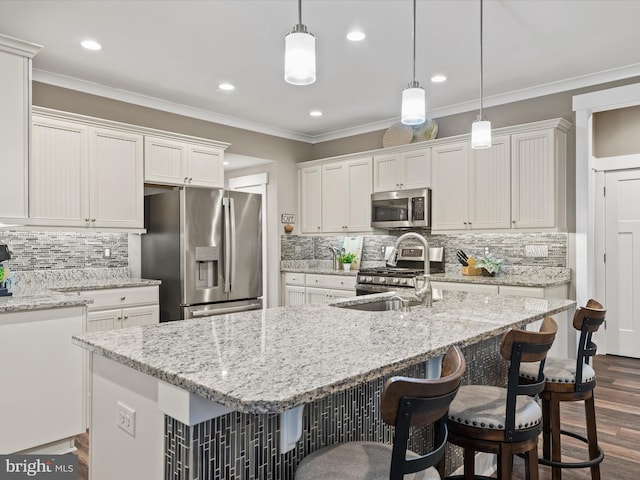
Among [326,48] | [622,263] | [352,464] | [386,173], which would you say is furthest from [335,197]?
[352,464]

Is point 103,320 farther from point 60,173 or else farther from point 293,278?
point 293,278

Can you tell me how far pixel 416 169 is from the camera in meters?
5.04

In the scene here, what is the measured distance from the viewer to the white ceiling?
2885mm

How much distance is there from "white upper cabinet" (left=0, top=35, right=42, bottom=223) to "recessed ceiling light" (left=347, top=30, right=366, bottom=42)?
2.04 m

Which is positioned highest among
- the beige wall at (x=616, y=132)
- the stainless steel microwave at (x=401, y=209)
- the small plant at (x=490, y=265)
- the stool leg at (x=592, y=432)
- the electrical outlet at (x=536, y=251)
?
the beige wall at (x=616, y=132)

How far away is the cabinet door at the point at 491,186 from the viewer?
4.33m

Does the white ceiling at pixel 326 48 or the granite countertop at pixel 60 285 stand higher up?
the white ceiling at pixel 326 48

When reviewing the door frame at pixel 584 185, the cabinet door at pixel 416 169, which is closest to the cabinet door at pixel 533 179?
the door frame at pixel 584 185

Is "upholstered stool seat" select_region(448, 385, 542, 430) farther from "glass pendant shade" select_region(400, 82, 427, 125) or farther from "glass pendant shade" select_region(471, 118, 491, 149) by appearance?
"glass pendant shade" select_region(471, 118, 491, 149)

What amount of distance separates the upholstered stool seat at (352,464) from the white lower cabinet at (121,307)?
274 centimetres

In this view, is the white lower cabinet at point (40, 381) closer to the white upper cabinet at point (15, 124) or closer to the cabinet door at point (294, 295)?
the white upper cabinet at point (15, 124)

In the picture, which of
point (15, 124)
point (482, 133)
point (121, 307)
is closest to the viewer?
point (482, 133)

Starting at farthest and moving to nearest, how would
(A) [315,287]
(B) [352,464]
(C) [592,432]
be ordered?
(A) [315,287] < (C) [592,432] < (B) [352,464]

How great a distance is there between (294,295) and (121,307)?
2341 mm
